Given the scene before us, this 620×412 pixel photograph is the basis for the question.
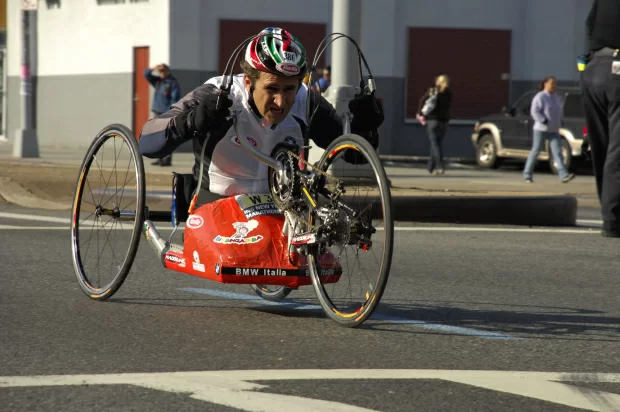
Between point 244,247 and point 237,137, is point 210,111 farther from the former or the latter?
point 244,247

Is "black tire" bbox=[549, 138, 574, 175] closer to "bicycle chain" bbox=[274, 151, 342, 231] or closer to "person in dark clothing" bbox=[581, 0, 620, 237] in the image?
"person in dark clothing" bbox=[581, 0, 620, 237]

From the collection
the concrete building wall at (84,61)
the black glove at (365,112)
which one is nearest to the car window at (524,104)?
the concrete building wall at (84,61)

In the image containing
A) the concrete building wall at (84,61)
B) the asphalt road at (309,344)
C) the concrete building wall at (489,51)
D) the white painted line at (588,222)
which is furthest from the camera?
the concrete building wall at (489,51)

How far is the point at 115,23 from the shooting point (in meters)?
28.6

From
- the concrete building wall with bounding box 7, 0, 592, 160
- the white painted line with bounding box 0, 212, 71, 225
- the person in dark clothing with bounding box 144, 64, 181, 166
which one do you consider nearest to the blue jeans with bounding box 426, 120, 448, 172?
the person in dark clothing with bounding box 144, 64, 181, 166

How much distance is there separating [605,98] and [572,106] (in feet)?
48.2

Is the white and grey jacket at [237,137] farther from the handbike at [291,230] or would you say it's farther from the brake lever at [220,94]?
the brake lever at [220,94]

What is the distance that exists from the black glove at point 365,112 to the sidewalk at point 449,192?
5592 mm

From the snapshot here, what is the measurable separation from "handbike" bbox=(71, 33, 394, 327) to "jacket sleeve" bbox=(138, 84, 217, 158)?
103 millimetres

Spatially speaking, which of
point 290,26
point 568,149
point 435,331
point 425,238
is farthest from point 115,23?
point 435,331

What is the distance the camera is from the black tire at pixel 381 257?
17.4 feet

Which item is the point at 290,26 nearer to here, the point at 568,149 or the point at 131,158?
the point at 568,149

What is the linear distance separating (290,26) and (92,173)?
68.1ft

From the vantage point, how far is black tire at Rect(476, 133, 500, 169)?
25200mm
